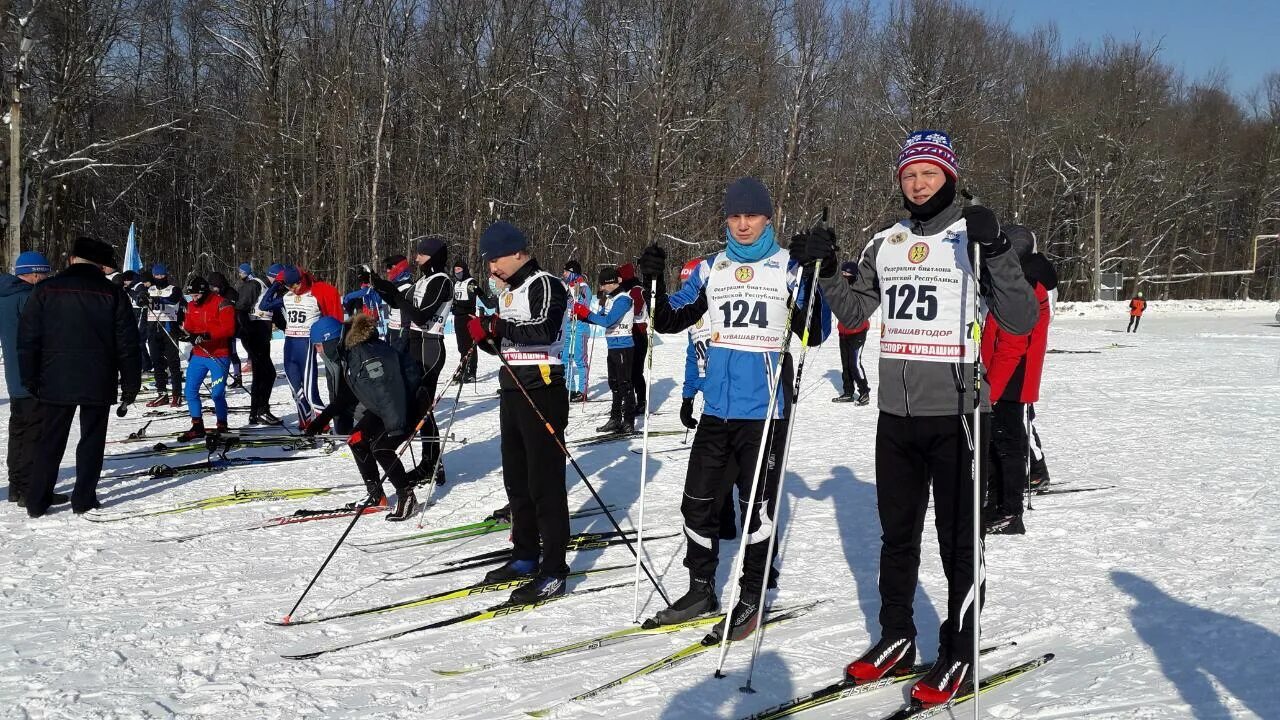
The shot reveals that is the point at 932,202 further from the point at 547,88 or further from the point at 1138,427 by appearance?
the point at 547,88

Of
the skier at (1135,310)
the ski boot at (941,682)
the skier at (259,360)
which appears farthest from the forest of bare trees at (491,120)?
the ski boot at (941,682)

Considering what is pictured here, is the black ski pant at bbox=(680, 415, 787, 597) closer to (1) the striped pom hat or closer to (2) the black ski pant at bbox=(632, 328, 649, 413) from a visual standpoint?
(1) the striped pom hat

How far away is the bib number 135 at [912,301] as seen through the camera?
335 centimetres

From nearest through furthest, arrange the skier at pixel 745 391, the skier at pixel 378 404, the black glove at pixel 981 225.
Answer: the black glove at pixel 981 225 < the skier at pixel 745 391 < the skier at pixel 378 404

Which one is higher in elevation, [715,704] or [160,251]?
[160,251]

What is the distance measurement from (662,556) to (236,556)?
108 inches

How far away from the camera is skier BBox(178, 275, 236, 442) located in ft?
31.0

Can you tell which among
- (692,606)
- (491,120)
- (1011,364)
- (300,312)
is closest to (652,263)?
(692,606)

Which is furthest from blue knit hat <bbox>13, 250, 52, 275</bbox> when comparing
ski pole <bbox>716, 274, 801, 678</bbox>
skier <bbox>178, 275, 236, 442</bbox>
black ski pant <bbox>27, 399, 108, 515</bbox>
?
ski pole <bbox>716, 274, 801, 678</bbox>

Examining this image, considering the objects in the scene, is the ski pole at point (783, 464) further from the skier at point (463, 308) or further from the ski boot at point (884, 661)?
the skier at point (463, 308)

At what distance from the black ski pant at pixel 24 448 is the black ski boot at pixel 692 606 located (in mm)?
5502

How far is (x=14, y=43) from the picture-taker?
22.2 m

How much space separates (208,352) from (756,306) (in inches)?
295

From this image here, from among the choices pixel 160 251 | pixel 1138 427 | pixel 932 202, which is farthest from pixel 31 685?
pixel 160 251
